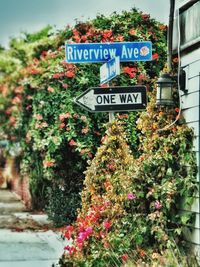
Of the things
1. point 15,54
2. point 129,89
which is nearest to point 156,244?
point 129,89

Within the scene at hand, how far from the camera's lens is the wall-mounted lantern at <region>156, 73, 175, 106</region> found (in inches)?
312

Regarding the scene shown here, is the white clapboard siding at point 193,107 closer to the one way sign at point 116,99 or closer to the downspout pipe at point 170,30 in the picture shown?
the downspout pipe at point 170,30

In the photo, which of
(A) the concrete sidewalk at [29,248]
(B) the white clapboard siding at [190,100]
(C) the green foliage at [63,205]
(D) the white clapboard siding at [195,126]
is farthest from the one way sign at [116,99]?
(C) the green foliage at [63,205]

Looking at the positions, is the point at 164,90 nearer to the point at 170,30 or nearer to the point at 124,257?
the point at 170,30

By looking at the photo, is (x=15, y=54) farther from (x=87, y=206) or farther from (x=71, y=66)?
(x=87, y=206)

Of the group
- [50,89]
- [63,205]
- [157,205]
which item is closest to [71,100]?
[50,89]

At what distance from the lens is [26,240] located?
11.5 m

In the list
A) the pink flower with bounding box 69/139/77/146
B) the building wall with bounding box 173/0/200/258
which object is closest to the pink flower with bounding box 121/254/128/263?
the building wall with bounding box 173/0/200/258

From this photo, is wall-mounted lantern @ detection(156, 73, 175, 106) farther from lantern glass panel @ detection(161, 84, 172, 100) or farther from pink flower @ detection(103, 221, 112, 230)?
pink flower @ detection(103, 221, 112, 230)

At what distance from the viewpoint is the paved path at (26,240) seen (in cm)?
982

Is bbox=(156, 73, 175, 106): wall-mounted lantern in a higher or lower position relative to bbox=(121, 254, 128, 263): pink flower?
higher

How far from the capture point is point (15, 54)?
2173 centimetres

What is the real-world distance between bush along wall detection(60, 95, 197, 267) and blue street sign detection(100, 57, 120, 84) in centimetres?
60

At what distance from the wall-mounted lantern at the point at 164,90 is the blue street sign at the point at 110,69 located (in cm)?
55
